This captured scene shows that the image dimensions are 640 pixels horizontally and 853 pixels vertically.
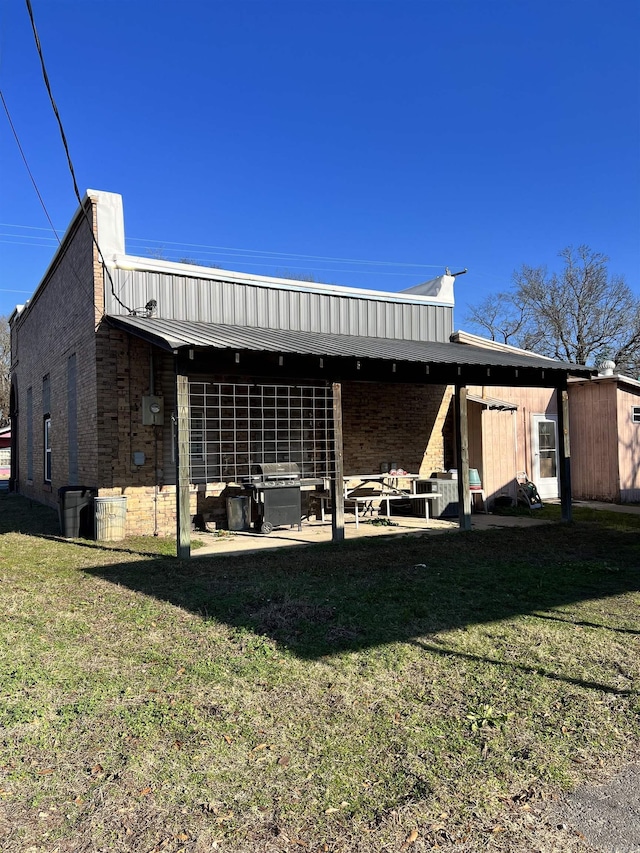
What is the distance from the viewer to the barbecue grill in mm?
10797

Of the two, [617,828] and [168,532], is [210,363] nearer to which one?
[168,532]

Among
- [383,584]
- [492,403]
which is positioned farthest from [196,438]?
[492,403]

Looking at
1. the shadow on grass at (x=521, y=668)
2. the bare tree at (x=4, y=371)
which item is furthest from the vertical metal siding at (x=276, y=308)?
the bare tree at (x=4, y=371)

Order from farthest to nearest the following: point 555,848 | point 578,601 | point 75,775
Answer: point 578,601 < point 75,775 < point 555,848

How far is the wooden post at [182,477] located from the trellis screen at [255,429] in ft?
7.58

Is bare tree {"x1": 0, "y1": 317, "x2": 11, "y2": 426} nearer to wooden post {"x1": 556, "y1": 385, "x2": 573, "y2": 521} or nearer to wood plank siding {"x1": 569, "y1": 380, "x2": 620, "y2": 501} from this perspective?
wood plank siding {"x1": 569, "y1": 380, "x2": 620, "y2": 501}

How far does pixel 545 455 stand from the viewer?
1580cm

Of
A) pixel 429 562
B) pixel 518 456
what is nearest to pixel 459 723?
pixel 429 562

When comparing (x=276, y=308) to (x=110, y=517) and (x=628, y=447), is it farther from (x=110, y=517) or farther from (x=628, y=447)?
(x=628, y=447)

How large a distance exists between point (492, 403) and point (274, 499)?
18.5 feet

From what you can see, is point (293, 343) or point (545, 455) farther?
point (545, 455)

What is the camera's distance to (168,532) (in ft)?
35.5

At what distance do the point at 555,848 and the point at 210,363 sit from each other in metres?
7.22

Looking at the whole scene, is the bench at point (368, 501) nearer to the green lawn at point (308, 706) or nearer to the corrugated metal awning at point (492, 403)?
the corrugated metal awning at point (492, 403)
